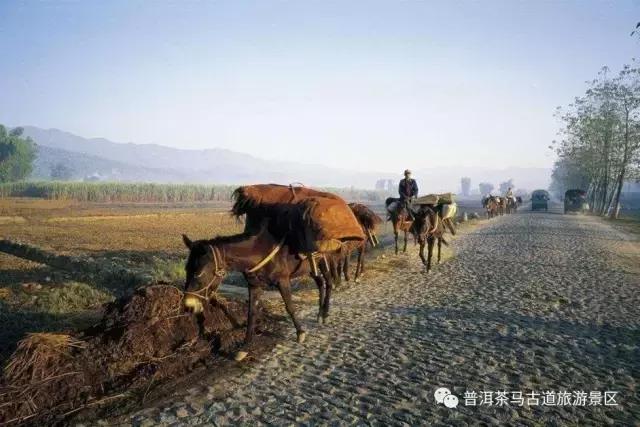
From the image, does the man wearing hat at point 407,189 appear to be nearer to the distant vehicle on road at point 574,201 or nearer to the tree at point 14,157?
the distant vehicle on road at point 574,201

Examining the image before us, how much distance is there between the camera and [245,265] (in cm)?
648

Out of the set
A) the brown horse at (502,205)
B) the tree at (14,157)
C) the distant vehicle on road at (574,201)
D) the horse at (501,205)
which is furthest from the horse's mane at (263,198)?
the tree at (14,157)

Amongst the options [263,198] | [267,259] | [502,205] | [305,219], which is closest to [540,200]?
[502,205]

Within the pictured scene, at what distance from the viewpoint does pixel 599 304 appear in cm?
914

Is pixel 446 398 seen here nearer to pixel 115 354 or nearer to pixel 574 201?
pixel 115 354

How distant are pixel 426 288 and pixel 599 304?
12.5 feet

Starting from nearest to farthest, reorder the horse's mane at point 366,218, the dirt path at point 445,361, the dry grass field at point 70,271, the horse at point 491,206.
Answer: the dirt path at point 445,361 → the dry grass field at point 70,271 → the horse's mane at point 366,218 → the horse at point 491,206

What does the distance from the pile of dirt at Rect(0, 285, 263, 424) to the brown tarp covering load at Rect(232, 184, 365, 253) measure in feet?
6.00

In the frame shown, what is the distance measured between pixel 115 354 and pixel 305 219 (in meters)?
3.28

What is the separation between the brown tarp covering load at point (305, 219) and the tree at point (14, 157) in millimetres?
103084

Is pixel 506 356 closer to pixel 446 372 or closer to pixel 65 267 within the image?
pixel 446 372

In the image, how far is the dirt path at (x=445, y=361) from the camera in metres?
4.67

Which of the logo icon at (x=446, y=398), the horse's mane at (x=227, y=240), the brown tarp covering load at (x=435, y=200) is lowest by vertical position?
the logo icon at (x=446, y=398)

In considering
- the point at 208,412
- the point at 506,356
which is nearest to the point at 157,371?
the point at 208,412
